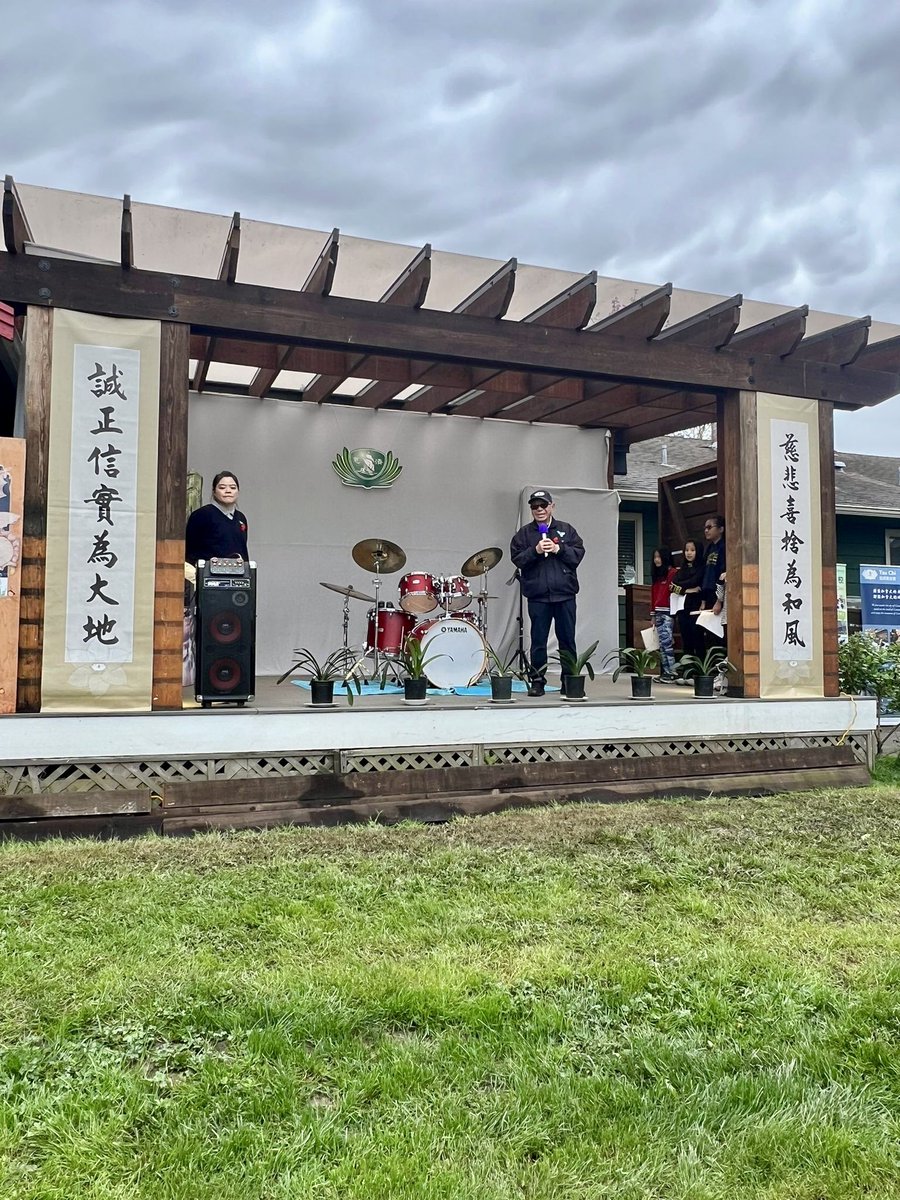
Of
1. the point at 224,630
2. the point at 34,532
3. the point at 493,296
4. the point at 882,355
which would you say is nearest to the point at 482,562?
the point at 493,296

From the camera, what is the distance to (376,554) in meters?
7.03

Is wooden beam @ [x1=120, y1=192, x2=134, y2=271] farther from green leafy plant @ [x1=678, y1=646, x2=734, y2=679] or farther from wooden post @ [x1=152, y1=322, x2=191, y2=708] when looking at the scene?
green leafy plant @ [x1=678, y1=646, x2=734, y2=679]

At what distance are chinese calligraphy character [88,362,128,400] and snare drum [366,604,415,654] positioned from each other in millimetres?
2797

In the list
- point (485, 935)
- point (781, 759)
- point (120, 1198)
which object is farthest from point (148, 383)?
point (781, 759)

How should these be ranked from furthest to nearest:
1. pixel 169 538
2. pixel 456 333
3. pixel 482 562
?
pixel 482 562 → pixel 456 333 → pixel 169 538

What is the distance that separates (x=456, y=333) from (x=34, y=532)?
2729mm

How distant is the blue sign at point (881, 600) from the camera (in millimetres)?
8461

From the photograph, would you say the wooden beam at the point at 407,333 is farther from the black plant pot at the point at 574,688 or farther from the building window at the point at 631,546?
the building window at the point at 631,546

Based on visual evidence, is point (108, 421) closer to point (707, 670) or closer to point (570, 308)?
point (570, 308)

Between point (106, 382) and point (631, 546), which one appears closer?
point (106, 382)

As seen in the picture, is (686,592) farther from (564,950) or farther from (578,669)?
(564,950)

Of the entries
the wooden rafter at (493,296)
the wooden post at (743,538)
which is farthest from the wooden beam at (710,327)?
the wooden rafter at (493,296)

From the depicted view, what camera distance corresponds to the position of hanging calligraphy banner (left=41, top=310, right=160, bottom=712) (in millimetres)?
Answer: 4418

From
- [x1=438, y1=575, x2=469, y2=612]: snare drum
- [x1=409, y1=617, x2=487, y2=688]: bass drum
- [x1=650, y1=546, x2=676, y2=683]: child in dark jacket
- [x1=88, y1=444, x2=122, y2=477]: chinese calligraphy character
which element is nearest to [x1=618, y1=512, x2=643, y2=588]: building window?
[x1=650, y1=546, x2=676, y2=683]: child in dark jacket
